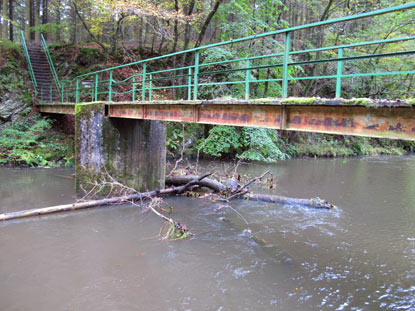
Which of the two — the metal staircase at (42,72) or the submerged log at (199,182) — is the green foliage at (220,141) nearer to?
the submerged log at (199,182)

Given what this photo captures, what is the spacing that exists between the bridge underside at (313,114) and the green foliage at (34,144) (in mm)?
9170

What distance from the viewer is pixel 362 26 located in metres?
24.8

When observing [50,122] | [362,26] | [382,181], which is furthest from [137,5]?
[362,26]

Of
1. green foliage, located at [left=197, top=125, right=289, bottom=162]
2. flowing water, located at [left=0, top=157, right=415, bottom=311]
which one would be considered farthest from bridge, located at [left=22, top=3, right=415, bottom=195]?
green foliage, located at [left=197, top=125, right=289, bottom=162]

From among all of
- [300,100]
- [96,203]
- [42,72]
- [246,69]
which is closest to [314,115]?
[300,100]

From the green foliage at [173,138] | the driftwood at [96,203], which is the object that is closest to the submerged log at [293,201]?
the driftwood at [96,203]

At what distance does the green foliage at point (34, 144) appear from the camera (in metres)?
14.2

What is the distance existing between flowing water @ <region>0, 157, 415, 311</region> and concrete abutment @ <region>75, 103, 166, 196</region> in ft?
3.77

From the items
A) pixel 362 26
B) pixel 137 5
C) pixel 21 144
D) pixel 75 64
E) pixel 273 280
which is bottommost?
pixel 273 280

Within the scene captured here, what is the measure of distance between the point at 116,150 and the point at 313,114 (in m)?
6.49

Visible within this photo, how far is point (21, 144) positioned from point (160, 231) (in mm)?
11184

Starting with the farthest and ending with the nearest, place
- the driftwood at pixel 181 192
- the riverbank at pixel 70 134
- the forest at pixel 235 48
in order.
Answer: the forest at pixel 235 48, the riverbank at pixel 70 134, the driftwood at pixel 181 192

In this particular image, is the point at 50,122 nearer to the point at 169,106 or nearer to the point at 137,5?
the point at 137,5

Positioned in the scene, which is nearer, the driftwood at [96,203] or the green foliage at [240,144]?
the driftwood at [96,203]
